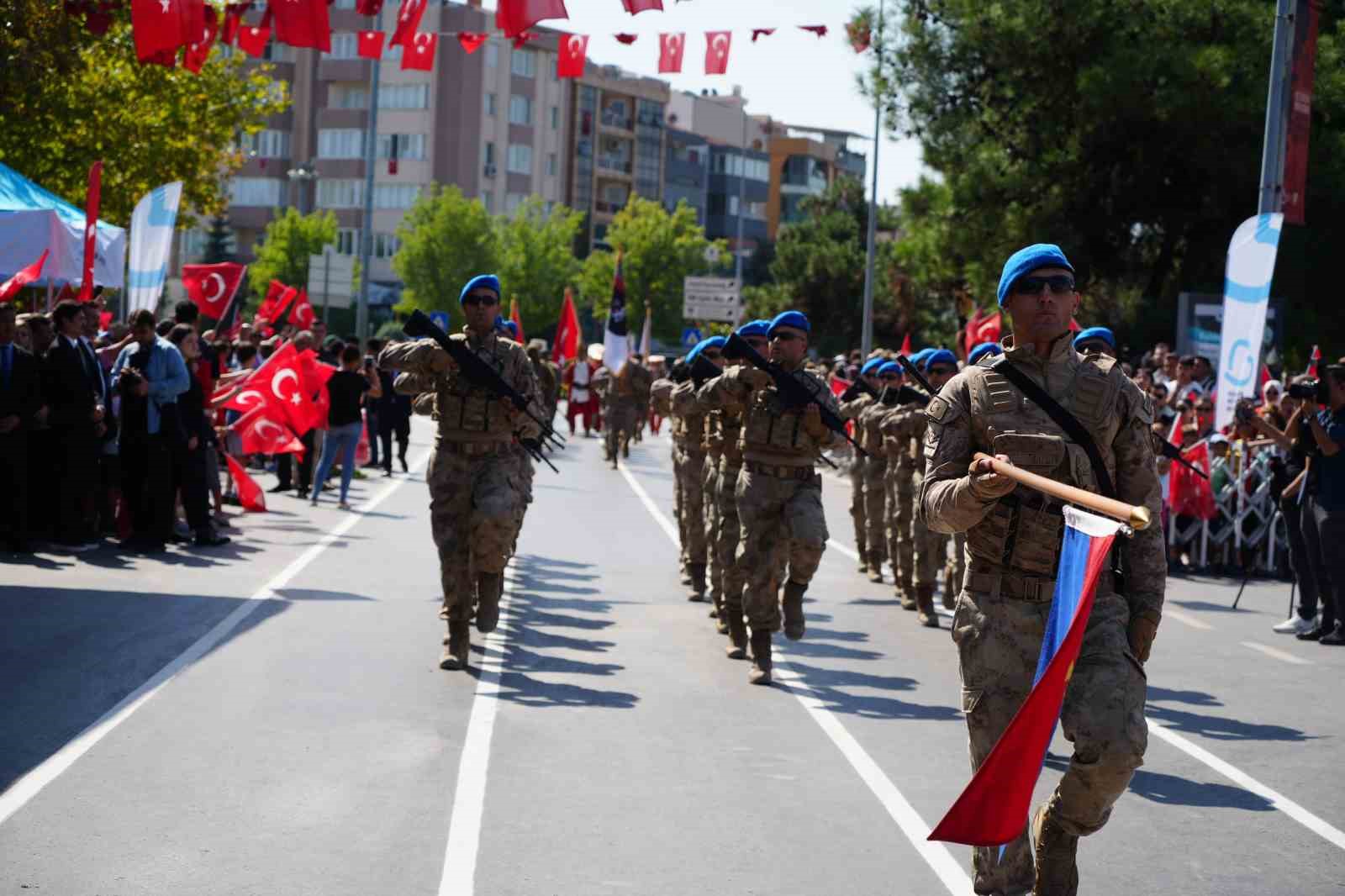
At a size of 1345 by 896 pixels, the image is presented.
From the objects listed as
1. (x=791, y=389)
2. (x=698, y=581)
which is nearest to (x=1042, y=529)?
(x=791, y=389)

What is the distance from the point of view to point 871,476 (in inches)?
646

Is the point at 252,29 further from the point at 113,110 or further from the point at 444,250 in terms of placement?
the point at 444,250

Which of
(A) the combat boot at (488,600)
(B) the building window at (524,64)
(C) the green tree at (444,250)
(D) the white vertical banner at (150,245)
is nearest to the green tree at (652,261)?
(C) the green tree at (444,250)

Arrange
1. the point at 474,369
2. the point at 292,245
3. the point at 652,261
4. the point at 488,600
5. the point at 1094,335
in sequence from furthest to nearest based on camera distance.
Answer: the point at 652,261 < the point at 292,245 < the point at 1094,335 < the point at 488,600 < the point at 474,369

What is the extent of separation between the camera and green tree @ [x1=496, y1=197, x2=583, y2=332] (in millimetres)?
88812

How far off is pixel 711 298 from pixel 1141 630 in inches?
2173

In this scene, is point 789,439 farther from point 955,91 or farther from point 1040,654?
point 955,91

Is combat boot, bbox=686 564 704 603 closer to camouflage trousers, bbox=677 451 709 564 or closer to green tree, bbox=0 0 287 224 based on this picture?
camouflage trousers, bbox=677 451 709 564

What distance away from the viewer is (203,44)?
16.7 meters

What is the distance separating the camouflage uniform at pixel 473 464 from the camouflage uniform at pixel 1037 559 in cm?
537

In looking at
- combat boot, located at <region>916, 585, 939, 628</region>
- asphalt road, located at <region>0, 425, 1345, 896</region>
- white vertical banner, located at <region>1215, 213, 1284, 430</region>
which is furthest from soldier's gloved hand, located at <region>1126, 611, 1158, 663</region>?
white vertical banner, located at <region>1215, 213, 1284, 430</region>

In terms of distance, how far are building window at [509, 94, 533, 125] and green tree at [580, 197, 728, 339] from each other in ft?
34.5

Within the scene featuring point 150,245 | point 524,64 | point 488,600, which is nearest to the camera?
point 488,600

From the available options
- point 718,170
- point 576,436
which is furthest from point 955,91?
point 718,170
